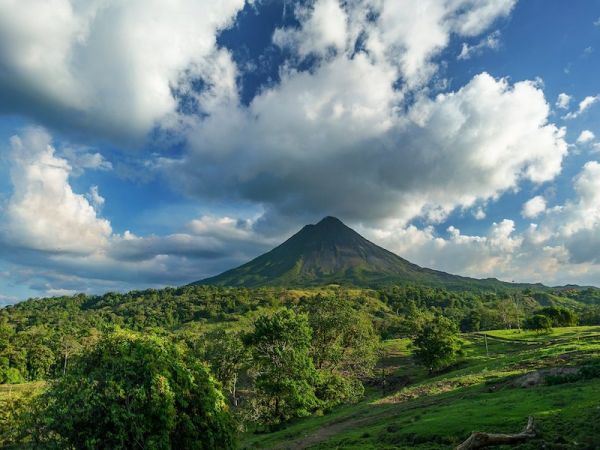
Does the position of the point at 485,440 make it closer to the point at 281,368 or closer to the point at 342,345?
the point at 281,368

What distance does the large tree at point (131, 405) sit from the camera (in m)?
20.0

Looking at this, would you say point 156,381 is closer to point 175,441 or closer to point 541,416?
point 175,441

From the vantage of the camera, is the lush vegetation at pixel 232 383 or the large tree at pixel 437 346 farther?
the large tree at pixel 437 346

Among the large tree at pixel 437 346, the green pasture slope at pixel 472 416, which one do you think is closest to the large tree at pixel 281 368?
the green pasture slope at pixel 472 416

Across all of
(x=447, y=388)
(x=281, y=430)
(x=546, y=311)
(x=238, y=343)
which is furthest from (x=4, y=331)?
(x=546, y=311)

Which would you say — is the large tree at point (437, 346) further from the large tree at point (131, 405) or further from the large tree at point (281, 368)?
the large tree at point (131, 405)

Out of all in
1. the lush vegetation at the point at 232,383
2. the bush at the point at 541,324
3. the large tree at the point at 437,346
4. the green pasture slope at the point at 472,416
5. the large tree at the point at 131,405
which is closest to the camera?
the large tree at the point at 131,405

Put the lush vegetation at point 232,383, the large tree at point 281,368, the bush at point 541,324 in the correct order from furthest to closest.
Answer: the bush at point 541,324
the large tree at point 281,368
the lush vegetation at point 232,383

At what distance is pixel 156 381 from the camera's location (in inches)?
834

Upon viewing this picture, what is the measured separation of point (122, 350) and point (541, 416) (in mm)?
24234

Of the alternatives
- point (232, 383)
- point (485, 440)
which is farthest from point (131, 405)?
point (232, 383)

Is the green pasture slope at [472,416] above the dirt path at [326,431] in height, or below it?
above

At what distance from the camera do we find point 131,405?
2042 cm

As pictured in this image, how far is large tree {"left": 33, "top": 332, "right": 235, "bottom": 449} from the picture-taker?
20.0m
